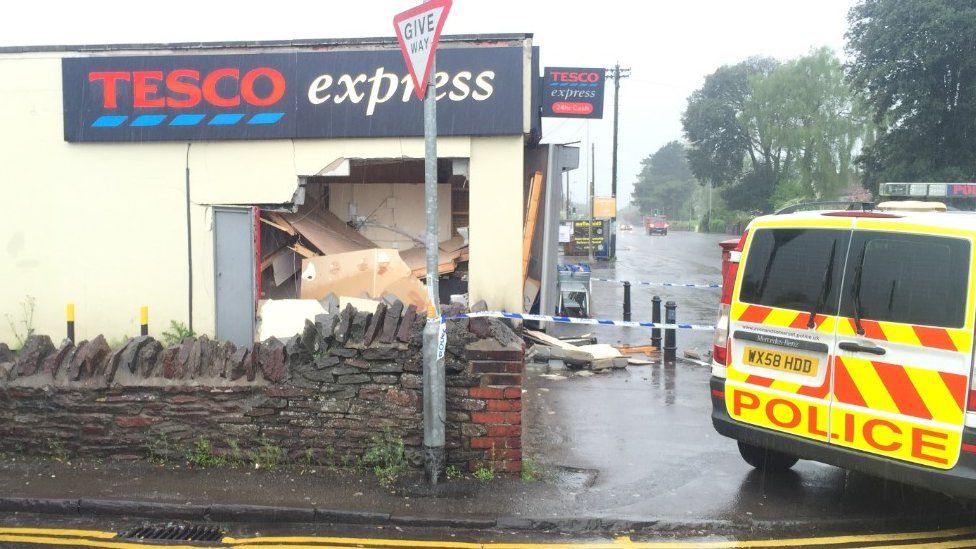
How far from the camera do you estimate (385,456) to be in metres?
5.79

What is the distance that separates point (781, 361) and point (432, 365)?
2.38m

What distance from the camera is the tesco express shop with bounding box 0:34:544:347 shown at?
10.8m

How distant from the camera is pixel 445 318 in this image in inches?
236

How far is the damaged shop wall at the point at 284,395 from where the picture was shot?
5.69 metres

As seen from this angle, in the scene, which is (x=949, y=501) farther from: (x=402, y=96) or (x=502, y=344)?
(x=402, y=96)

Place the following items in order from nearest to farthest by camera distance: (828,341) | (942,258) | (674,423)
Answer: (942,258)
(828,341)
(674,423)

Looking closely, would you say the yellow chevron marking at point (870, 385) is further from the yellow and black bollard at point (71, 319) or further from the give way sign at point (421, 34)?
the yellow and black bollard at point (71, 319)

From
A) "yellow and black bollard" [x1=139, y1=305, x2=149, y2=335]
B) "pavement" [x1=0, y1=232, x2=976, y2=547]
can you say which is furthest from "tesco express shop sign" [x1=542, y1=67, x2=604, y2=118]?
"pavement" [x1=0, y1=232, x2=976, y2=547]

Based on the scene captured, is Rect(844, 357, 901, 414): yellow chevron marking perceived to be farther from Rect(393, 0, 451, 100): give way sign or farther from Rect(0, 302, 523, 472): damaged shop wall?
Rect(393, 0, 451, 100): give way sign

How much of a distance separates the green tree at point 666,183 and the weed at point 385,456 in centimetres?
12293

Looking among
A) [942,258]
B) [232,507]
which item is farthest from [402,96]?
[942,258]

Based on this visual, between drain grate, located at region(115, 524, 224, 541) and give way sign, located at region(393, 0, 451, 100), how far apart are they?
316cm

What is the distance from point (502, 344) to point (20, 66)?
9.40 m

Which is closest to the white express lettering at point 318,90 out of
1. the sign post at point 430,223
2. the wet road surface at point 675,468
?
the wet road surface at point 675,468
